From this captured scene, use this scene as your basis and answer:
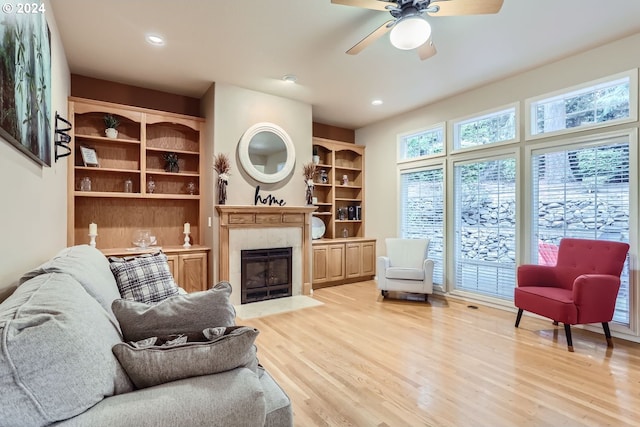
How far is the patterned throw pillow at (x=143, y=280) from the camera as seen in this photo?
224 centimetres

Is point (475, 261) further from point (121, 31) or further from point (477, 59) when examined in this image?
point (121, 31)

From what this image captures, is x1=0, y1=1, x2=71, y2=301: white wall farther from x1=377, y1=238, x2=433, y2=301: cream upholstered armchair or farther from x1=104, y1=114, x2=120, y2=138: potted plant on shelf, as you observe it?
x1=377, y1=238, x2=433, y2=301: cream upholstered armchair

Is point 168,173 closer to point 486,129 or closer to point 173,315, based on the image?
point 173,315

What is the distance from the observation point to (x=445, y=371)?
2.49 m

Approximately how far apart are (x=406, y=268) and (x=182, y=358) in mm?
3999

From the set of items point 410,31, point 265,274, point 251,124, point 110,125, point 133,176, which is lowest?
point 265,274

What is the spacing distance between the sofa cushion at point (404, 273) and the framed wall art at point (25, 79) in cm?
394

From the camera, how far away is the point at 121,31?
3.01 m

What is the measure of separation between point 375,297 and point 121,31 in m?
4.41

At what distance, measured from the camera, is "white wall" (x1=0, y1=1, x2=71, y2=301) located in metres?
1.43

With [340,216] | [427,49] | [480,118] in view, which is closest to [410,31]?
[427,49]

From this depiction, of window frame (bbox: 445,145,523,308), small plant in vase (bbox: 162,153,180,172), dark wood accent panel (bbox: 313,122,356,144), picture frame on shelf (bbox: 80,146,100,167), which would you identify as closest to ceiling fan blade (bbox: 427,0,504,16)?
window frame (bbox: 445,145,523,308)

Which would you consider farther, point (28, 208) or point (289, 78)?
point (289, 78)

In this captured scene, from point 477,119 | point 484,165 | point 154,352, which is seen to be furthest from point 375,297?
point 154,352
